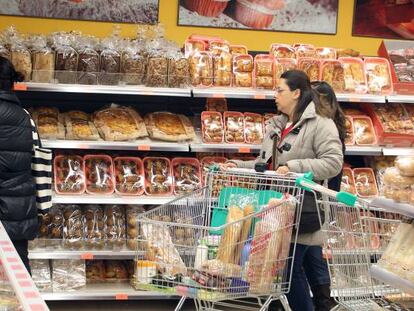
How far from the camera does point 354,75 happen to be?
5934mm

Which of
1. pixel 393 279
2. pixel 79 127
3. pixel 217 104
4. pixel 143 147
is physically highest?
pixel 217 104

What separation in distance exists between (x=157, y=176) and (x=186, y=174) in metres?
0.24

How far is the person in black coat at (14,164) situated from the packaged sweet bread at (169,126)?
4.28 feet

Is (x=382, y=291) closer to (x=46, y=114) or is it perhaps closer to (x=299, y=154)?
(x=299, y=154)

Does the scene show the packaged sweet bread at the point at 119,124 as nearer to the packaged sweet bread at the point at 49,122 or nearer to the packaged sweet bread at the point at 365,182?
the packaged sweet bread at the point at 49,122

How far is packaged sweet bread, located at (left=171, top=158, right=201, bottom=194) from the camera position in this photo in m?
5.64

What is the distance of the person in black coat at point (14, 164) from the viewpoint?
14.1ft

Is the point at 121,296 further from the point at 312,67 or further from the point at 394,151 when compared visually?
the point at 394,151

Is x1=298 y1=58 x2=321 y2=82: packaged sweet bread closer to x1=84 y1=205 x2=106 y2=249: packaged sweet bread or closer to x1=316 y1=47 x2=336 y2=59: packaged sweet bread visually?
x1=316 y1=47 x2=336 y2=59: packaged sweet bread

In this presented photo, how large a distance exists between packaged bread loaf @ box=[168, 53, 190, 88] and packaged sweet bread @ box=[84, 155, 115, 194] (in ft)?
2.59

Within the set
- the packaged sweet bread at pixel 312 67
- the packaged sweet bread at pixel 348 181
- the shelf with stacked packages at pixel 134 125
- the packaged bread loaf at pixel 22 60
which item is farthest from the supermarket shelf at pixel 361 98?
the packaged bread loaf at pixel 22 60

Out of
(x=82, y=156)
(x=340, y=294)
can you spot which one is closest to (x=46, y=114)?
(x=82, y=156)

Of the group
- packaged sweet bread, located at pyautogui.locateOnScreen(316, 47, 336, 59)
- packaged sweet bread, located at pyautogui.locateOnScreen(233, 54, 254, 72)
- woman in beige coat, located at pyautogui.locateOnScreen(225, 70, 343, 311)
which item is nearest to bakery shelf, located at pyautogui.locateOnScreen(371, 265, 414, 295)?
woman in beige coat, located at pyautogui.locateOnScreen(225, 70, 343, 311)

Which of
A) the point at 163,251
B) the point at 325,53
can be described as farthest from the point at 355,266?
the point at 325,53
